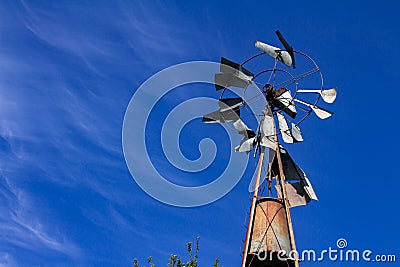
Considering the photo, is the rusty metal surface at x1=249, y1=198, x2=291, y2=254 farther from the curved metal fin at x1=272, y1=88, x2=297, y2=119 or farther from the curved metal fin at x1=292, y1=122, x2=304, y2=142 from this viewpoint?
the curved metal fin at x1=272, y1=88, x2=297, y2=119

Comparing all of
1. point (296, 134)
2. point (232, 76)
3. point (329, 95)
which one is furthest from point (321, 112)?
point (232, 76)

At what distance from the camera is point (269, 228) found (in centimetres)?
846

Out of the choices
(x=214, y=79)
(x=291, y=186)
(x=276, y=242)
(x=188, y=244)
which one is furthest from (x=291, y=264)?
(x=214, y=79)

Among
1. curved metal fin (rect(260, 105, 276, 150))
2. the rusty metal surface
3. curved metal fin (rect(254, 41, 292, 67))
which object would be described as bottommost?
the rusty metal surface

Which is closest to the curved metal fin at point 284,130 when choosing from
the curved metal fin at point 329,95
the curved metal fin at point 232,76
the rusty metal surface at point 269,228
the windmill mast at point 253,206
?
the windmill mast at point 253,206

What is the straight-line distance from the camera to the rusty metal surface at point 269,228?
8.27 meters

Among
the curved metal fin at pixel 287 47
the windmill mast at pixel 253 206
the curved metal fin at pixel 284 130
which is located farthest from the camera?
the curved metal fin at pixel 284 130

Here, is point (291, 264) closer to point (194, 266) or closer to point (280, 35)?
point (194, 266)

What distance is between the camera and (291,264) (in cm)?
820

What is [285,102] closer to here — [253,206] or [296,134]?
[296,134]

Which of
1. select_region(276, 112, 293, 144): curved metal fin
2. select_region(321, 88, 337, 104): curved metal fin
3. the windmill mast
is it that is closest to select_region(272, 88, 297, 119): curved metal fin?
select_region(276, 112, 293, 144): curved metal fin

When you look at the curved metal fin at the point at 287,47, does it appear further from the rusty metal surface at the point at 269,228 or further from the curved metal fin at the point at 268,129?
the rusty metal surface at the point at 269,228

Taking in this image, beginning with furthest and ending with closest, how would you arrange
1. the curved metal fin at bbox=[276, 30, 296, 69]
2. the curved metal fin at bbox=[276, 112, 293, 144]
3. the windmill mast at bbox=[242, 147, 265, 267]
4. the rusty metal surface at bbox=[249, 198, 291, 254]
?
1. the curved metal fin at bbox=[276, 112, 293, 144]
2. the curved metal fin at bbox=[276, 30, 296, 69]
3. the rusty metal surface at bbox=[249, 198, 291, 254]
4. the windmill mast at bbox=[242, 147, 265, 267]

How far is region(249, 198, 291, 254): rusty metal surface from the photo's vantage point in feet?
27.1
